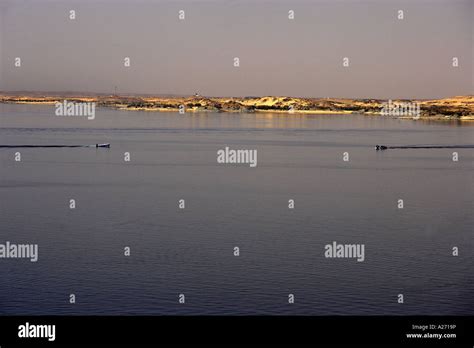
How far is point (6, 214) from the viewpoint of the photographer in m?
22.3

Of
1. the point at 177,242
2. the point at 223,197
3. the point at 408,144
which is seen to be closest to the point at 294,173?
the point at 223,197

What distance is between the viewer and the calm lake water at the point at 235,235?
1409cm

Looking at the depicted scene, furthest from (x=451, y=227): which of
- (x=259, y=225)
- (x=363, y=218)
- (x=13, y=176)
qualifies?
(x=13, y=176)

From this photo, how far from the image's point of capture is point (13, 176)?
31500 mm

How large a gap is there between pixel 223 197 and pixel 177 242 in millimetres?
7044

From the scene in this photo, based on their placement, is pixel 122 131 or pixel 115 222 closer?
pixel 115 222

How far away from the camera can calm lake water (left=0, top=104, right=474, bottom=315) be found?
1409 centimetres

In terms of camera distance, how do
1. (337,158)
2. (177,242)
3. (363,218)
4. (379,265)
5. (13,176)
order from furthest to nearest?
1. (337,158)
2. (13,176)
3. (363,218)
4. (177,242)
5. (379,265)

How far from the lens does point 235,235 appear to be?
19.1 metres

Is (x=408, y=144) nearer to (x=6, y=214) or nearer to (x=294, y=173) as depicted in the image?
(x=294, y=173)

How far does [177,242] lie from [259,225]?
270 centimetres
